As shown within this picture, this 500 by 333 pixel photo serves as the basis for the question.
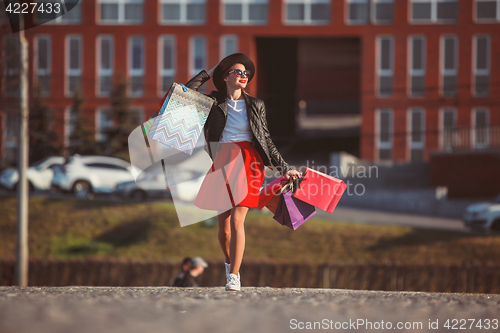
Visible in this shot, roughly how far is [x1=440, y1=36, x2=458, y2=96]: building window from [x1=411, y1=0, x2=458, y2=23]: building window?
1.07 meters

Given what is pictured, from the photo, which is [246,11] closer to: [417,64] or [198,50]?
[198,50]

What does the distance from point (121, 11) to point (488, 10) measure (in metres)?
20.1

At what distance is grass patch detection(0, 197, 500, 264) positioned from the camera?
749 inches

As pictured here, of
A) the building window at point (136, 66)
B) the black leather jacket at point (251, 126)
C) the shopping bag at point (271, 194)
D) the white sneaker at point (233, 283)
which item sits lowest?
the white sneaker at point (233, 283)

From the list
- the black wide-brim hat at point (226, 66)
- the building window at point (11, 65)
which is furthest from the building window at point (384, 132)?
the black wide-brim hat at point (226, 66)

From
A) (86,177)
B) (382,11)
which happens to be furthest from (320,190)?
(382,11)

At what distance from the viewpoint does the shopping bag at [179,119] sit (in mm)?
4898

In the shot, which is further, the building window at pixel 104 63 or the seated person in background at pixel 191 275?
the building window at pixel 104 63

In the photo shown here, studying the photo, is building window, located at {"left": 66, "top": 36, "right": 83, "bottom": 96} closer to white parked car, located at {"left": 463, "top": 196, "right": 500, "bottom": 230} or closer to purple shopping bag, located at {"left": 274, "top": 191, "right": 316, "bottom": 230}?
white parked car, located at {"left": 463, "top": 196, "right": 500, "bottom": 230}

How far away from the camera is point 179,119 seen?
495cm

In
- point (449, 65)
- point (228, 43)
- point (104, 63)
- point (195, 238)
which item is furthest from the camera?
point (104, 63)

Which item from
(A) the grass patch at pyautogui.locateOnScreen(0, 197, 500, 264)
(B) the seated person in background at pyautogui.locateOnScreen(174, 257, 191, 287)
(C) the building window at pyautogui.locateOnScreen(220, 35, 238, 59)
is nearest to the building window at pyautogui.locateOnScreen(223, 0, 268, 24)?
(C) the building window at pyautogui.locateOnScreen(220, 35, 238, 59)

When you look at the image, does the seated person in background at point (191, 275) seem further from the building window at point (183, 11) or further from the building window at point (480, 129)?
the building window at point (183, 11)

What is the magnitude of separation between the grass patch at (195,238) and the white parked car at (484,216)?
0.90 meters
